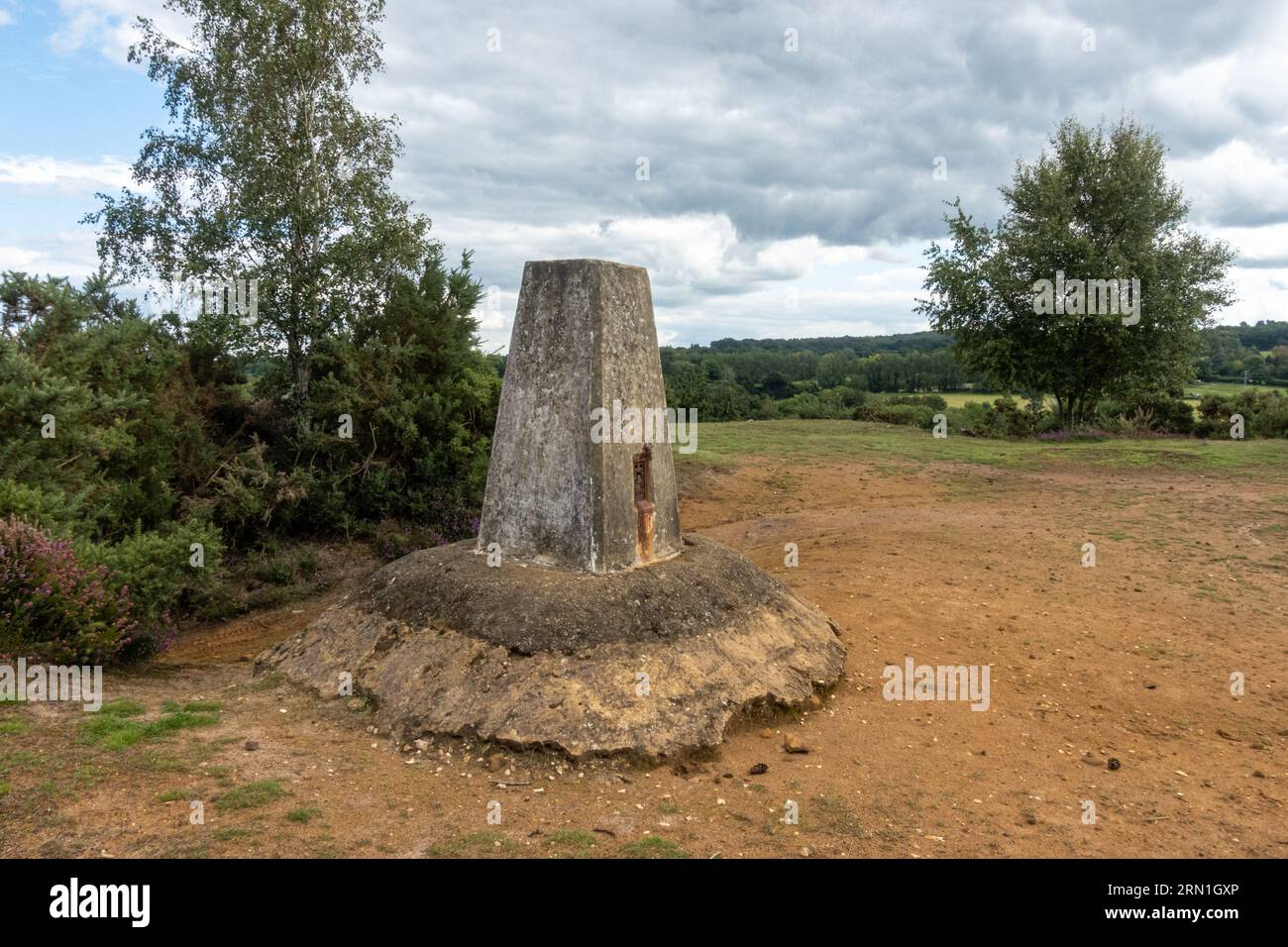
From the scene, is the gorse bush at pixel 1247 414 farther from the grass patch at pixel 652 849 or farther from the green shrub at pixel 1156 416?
the grass patch at pixel 652 849

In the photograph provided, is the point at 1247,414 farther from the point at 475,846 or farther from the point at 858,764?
the point at 475,846

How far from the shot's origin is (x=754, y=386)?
47.6m

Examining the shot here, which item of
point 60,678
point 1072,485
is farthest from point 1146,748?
point 1072,485

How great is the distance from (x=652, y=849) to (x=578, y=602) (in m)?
2.41

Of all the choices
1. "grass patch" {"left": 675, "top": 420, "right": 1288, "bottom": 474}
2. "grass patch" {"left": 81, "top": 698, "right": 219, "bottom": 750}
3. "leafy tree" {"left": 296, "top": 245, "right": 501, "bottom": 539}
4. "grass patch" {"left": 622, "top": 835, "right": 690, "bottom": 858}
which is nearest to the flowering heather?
"grass patch" {"left": 81, "top": 698, "right": 219, "bottom": 750}

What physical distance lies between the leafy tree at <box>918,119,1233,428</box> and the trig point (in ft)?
66.9

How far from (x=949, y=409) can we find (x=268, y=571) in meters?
30.8

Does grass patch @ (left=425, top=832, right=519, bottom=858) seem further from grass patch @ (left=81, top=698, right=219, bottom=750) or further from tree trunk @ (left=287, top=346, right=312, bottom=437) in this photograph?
tree trunk @ (left=287, top=346, right=312, bottom=437)

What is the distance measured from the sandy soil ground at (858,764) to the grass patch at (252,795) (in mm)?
20

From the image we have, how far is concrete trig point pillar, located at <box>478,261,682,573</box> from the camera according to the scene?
703cm

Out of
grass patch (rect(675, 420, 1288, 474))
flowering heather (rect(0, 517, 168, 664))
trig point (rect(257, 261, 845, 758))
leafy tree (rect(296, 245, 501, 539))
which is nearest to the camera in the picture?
trig point (rect(257, 261, 845, 758))

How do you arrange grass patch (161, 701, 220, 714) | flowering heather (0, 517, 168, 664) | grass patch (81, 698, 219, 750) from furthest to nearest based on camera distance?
1. flowering heather (0, 517, 168, 664)
2. grass patch (161, 701, 220, 714)
3. grass patch (81, 698, 219, 750)

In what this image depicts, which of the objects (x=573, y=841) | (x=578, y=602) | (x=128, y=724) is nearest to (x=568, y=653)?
(x=578, y=602)

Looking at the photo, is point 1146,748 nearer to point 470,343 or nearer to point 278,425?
point 470,343
